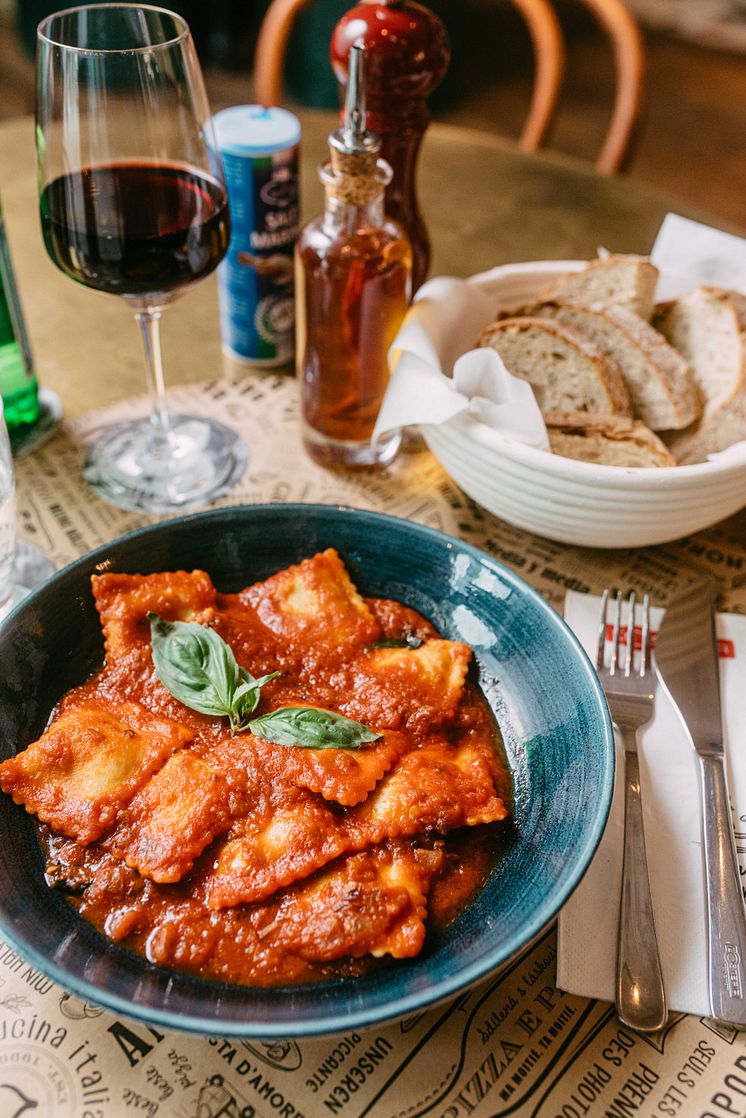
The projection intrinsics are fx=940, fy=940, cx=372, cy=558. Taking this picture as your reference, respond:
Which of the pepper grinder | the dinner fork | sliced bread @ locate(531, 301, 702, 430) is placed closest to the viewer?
the dinner fork

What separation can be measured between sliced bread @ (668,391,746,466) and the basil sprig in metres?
0.84

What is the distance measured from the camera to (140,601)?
48.5 inches

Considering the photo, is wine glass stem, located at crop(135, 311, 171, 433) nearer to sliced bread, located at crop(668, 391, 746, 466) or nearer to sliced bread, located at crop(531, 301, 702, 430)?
sliced bread, located at crop(531, 301, 702, 430)

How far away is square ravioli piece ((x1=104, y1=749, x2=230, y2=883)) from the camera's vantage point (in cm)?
97

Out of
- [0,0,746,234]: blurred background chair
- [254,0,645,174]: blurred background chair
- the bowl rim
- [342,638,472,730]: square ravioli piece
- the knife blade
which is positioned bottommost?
[0,0,746,234]: blurred background chair

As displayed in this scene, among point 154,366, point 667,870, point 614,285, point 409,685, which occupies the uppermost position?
point 614,285

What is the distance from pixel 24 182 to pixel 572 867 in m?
2.09

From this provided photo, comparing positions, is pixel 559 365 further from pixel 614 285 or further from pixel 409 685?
pixel 409 685

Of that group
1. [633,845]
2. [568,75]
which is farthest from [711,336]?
[568,75]

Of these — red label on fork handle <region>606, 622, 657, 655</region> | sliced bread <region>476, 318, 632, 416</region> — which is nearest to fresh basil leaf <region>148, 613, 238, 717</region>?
red label on fork handle <region>606, 622, 657, 655</region>

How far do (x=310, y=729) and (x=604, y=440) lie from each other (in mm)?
721

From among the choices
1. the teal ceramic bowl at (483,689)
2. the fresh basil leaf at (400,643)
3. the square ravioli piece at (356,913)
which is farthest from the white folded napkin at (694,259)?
the square ravioli piece at (356,913)

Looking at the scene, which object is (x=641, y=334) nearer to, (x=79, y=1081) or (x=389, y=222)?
(x=389, y=222)

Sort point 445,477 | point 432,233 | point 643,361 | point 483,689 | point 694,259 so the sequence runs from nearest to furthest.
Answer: point 483,689 < point 643,361 < point 445,477 < point 694,259 < point 432,233
